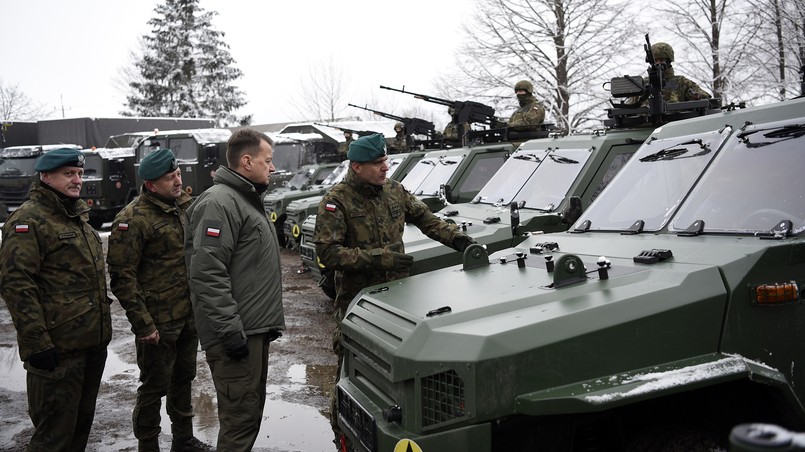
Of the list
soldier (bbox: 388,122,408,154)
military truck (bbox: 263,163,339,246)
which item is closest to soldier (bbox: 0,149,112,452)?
military truck (bbox: 263,163,339,246)

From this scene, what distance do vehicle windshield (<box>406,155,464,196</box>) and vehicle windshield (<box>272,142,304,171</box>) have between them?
8582mm

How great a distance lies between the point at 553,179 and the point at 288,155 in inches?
489

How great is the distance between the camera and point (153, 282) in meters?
4.71

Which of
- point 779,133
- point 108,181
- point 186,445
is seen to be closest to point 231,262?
point 186,445

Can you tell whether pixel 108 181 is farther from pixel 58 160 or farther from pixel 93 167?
pixel 58 160

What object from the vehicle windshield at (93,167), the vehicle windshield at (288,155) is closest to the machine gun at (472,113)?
the vehicle windshield at (288,155)

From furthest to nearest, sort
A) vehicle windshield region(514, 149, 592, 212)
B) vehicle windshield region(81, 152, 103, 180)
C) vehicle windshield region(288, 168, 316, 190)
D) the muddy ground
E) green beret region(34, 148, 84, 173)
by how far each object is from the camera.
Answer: vehicle windshield region(81, 152, 103, 180), vehicle windshield region(288, 168, 316, 190), vehicle windshield region(514, 149, 592, 212), the muddy ground, green beret region(34, 148, 84, 173)

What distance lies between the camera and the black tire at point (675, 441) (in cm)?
282

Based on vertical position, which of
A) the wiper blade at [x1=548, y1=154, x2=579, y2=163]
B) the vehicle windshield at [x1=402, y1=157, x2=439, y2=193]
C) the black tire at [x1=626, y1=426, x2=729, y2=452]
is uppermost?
the wiper blade at [x1=548, y1=154, x2=579, y2=163]

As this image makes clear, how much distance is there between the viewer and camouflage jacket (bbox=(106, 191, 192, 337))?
4.52m

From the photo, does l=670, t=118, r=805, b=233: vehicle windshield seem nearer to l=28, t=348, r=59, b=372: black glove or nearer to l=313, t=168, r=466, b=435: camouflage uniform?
l=313, t=168, r=466, b=435: camouflage uniform

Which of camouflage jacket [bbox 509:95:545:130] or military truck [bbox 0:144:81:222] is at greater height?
camouflage jacket [bbox 509:95:545:130]

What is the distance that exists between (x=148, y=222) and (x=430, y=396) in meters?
2.60

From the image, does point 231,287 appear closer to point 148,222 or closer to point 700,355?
point 148,222
